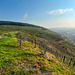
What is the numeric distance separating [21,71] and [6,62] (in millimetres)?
4635

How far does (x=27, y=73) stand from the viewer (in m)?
12.0

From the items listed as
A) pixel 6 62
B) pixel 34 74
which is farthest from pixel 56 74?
pixel 6 62

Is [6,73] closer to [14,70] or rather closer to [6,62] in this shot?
[14,70]

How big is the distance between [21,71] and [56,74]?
29.9 feet

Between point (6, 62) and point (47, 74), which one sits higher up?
point (6, 62)

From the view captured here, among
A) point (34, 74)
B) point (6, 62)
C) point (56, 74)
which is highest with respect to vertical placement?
point (6, 62)

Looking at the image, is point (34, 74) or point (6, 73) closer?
point (6, 73)

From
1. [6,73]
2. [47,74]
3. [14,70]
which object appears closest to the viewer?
[6,73]

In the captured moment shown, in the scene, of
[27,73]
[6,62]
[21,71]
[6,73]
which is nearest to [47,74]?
[27,73]

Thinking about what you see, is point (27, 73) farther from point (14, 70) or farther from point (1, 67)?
point (1, 67)

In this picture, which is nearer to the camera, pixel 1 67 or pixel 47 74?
pixel 1 67

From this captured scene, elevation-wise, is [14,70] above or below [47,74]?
above

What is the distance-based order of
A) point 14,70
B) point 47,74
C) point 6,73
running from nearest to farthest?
point 6,73
point 14,70
point 47,74

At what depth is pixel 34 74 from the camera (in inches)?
482
